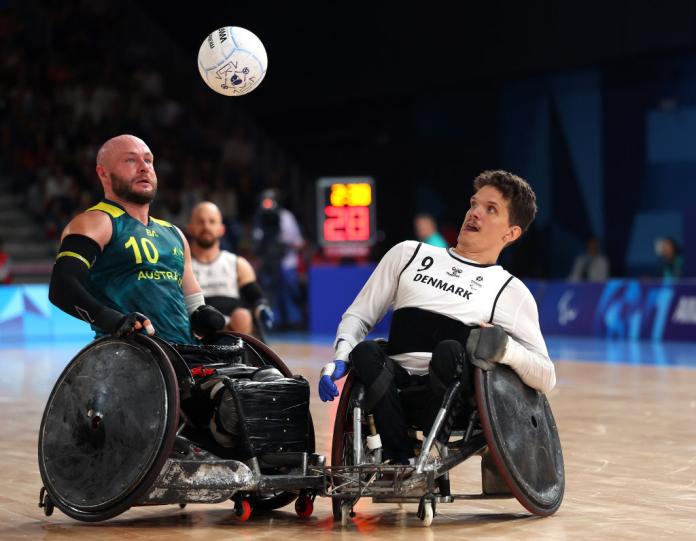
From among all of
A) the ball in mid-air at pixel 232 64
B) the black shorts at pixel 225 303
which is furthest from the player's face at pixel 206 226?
the ball in mid-air at pixel 232 64

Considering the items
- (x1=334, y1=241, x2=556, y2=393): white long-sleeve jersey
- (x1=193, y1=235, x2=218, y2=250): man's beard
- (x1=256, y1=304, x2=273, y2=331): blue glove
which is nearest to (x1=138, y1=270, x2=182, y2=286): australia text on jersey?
(x1=334, y1=241, x2=556, y2=393): white long-sleeve jersey

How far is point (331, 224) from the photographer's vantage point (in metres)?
22.0

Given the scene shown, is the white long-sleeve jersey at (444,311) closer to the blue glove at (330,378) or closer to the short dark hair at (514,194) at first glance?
the blue glove at (330,378)

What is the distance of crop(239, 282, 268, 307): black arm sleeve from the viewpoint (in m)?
11.4

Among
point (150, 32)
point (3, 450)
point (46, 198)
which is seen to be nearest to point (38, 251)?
point (46, 198)

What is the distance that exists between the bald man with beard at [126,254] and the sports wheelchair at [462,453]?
40.8 inches

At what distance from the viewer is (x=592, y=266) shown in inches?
885

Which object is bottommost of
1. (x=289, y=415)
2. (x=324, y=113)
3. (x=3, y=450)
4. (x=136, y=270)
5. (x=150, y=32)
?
(x=3, y=450)

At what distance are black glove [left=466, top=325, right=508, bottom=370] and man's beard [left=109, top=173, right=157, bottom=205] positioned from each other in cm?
177

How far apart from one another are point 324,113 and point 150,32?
183 inches

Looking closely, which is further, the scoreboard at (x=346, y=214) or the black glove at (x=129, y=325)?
the scoreboard at (x=346, y=214)

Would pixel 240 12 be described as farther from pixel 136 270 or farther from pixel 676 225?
pixel 136 270

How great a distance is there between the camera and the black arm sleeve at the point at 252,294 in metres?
11.4

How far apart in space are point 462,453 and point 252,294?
5.94 metres
